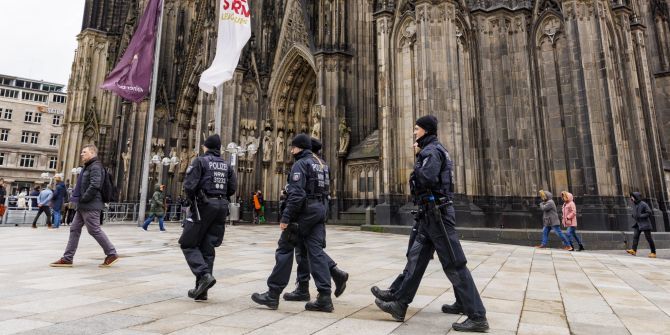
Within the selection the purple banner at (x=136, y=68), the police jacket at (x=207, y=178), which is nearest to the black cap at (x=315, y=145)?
the police jacket at (x=207, y=178)

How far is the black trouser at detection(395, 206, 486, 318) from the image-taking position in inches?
141

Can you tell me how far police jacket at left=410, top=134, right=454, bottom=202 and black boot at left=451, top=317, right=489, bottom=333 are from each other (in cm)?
112

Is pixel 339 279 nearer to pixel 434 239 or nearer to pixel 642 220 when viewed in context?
pixel 434 239

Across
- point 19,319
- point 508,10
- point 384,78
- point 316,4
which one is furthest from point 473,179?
point 316,4

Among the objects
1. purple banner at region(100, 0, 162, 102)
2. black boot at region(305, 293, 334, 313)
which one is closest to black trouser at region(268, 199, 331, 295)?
black boot at region(305, 293, 334, 313)

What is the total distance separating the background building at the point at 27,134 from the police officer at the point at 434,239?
2827 inches

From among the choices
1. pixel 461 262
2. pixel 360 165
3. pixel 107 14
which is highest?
pixel 107 14

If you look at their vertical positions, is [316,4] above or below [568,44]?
above

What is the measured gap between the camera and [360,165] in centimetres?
2031

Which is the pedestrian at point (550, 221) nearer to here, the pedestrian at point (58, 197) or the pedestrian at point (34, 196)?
the pedestrian at point (58, 197)

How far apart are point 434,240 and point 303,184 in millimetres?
1453

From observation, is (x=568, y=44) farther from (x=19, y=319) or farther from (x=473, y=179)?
(x=19, y=319)

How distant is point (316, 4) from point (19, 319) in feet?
79.4

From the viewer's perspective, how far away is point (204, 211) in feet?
15.3
